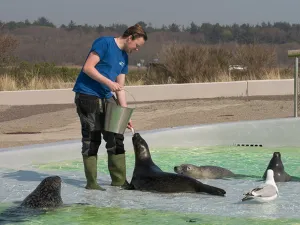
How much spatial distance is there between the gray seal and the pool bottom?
188 centimetres

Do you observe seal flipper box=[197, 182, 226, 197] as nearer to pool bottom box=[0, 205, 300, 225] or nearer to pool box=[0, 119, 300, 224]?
pool box=[0, 119, 300, 224]

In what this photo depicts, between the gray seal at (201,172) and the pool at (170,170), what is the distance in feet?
0.59

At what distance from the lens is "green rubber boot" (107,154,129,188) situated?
8.33m

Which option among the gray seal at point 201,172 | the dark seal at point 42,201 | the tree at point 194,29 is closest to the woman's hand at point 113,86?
the dark seal at point 42,201

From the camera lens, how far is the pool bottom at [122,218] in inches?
266

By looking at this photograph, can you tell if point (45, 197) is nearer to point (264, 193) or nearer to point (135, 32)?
point (135, 32)

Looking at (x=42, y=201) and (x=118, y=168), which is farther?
(x=118, y=168)

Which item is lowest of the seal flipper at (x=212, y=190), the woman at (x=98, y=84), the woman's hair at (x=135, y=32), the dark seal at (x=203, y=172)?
the dark seal at (x=203, y=172)

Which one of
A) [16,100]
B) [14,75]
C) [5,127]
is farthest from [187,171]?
[14,75]

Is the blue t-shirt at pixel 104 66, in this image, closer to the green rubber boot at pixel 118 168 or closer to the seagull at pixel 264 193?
the green rubber boot at pixel 118 168

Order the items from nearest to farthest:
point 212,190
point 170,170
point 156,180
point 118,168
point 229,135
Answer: point 212,190, point 156,180, point 118,168, point 170,170, point 229,135

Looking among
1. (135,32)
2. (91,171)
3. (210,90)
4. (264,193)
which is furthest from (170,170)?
(210,90)

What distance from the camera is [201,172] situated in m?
9.11

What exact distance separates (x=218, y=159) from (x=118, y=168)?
9.86 feet
